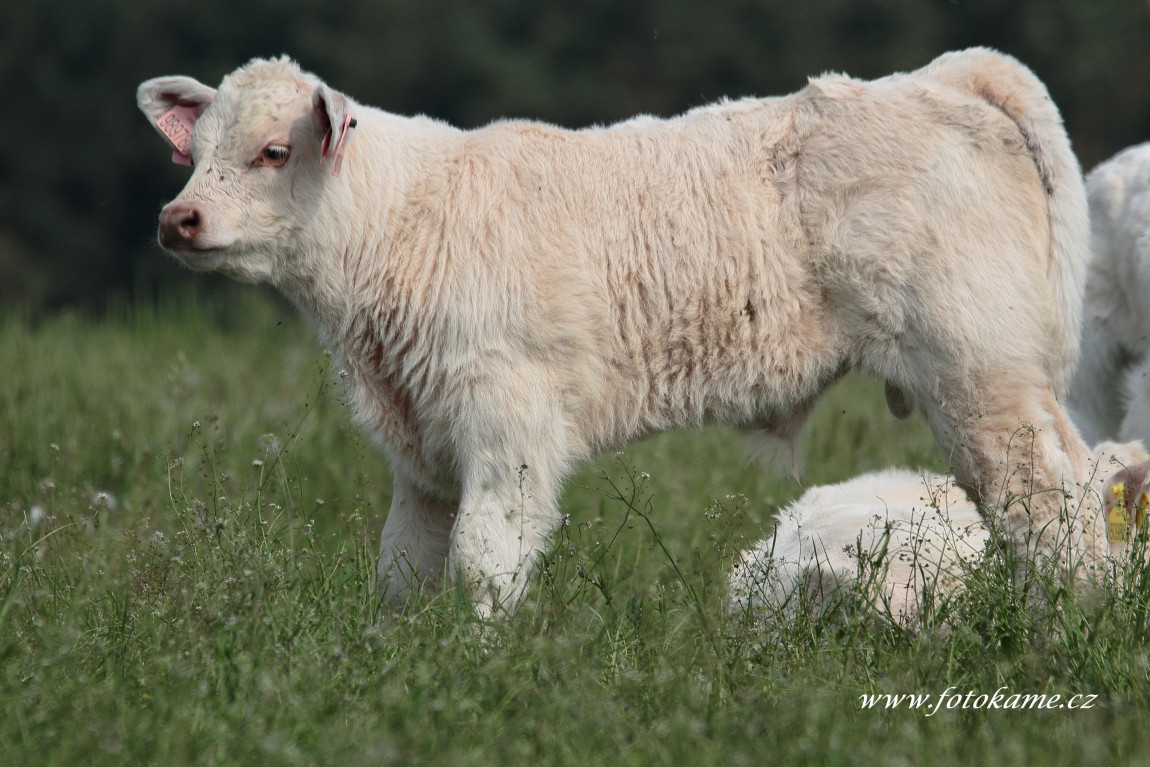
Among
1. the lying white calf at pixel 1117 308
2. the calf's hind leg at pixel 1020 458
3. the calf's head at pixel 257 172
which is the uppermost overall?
the lying white calf at pixel 1117 308

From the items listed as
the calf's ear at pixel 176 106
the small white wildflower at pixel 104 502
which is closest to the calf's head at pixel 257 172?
the calf's ear at pixel 176 106

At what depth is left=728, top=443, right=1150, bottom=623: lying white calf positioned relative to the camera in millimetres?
4113

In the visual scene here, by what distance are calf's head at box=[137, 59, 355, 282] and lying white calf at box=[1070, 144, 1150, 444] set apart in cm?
360

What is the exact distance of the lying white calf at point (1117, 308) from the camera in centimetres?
595

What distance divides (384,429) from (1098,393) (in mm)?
3659

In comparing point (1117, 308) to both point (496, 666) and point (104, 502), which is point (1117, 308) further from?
point (104, 502)

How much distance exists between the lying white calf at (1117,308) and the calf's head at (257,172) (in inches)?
142

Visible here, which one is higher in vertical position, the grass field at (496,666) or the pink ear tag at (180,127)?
the pink ear tag at (180,127)

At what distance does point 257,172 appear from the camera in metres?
4.34

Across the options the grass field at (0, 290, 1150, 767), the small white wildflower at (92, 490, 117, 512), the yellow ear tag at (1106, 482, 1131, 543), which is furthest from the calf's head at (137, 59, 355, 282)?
the yellow ear tag at (1106, 482, 1131, 543)

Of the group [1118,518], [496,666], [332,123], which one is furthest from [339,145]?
[1118,518]

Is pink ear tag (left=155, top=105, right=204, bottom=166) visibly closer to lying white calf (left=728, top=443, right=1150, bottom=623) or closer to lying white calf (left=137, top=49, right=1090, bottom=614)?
lying white calf (left=137, top=49, right=1090, bottom=614)

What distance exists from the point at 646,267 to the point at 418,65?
18515 millimetres

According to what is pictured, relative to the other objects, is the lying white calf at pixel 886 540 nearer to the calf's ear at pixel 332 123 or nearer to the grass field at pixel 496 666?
the grass field at pixel 496 666
